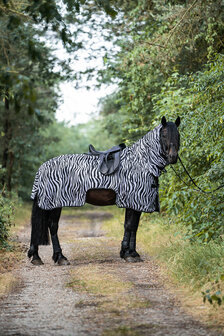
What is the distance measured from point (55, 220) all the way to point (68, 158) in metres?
0.99

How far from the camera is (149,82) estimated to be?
13547mm

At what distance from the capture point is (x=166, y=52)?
1223cm

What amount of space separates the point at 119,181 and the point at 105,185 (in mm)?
224

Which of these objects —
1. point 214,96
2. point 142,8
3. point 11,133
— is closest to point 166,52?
point 142,8

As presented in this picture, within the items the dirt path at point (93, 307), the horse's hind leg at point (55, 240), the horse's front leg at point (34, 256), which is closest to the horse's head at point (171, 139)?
the dirt path at point (93, 307)

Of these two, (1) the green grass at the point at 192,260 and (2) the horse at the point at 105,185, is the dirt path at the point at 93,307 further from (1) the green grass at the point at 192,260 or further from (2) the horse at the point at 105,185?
(2) the horse at the point at 105,185

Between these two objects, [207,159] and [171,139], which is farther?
[171,139]

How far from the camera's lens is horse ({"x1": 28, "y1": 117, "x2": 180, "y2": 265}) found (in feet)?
26.6

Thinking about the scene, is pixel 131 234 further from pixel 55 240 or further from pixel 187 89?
pixel 187 89

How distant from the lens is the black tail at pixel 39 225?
27.1ft

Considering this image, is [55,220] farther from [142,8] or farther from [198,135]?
[142,8]

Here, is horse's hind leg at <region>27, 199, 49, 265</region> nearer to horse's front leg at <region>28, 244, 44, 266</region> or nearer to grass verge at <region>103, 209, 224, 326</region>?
horse's front leg at <region>28, 244, 44, 266</region>

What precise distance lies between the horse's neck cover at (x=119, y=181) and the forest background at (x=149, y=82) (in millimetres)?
436

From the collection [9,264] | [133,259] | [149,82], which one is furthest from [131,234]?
[149,82]
